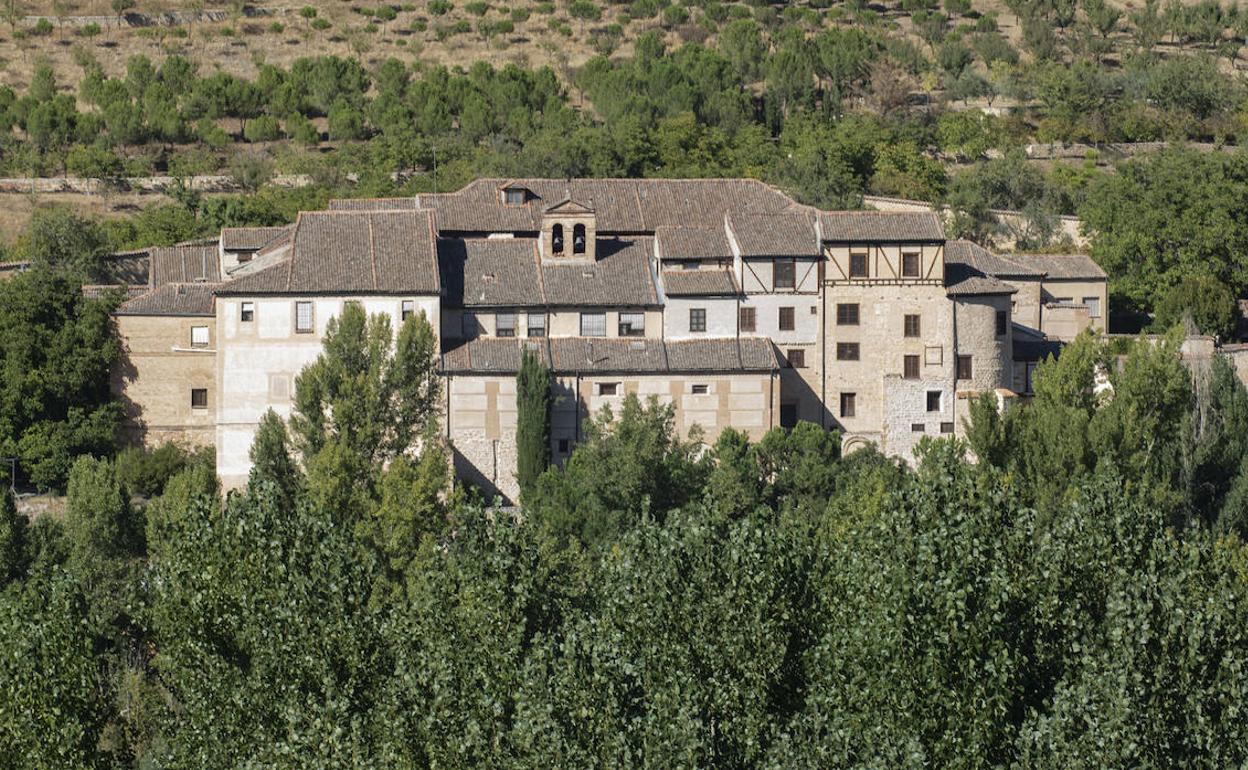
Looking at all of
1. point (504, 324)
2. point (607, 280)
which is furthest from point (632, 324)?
point (504, 324)

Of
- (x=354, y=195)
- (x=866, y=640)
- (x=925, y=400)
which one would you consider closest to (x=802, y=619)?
(x=866, y=640)

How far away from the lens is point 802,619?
36375mm

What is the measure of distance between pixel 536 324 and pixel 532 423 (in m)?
3.48

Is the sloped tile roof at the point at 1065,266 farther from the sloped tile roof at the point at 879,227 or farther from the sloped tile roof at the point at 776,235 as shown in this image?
the sloped tile roof at the point at 776,235

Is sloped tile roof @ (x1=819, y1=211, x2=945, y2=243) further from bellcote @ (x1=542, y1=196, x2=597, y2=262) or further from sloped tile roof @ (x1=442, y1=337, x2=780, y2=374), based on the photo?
bellcote @ (x1=542, y1=196, x2=597, y2=262)

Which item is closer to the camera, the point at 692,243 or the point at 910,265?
the point at 910,265

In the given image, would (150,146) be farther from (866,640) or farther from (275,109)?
(866,640)

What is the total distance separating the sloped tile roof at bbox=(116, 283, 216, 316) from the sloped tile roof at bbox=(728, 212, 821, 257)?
1296 centimetres

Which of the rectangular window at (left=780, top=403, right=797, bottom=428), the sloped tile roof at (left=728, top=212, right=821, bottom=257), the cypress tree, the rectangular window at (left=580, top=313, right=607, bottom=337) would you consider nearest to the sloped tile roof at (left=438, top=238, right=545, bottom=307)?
the rectangular window at (left=580, top=313, right=607, bottom=337)

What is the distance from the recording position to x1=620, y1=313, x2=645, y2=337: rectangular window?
58531 mm

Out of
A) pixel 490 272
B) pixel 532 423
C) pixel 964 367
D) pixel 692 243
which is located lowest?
pixel 532 423

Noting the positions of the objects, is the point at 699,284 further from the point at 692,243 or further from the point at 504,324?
the point at 504,324

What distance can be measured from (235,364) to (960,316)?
56.5 ft

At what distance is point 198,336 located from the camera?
2340 inches
